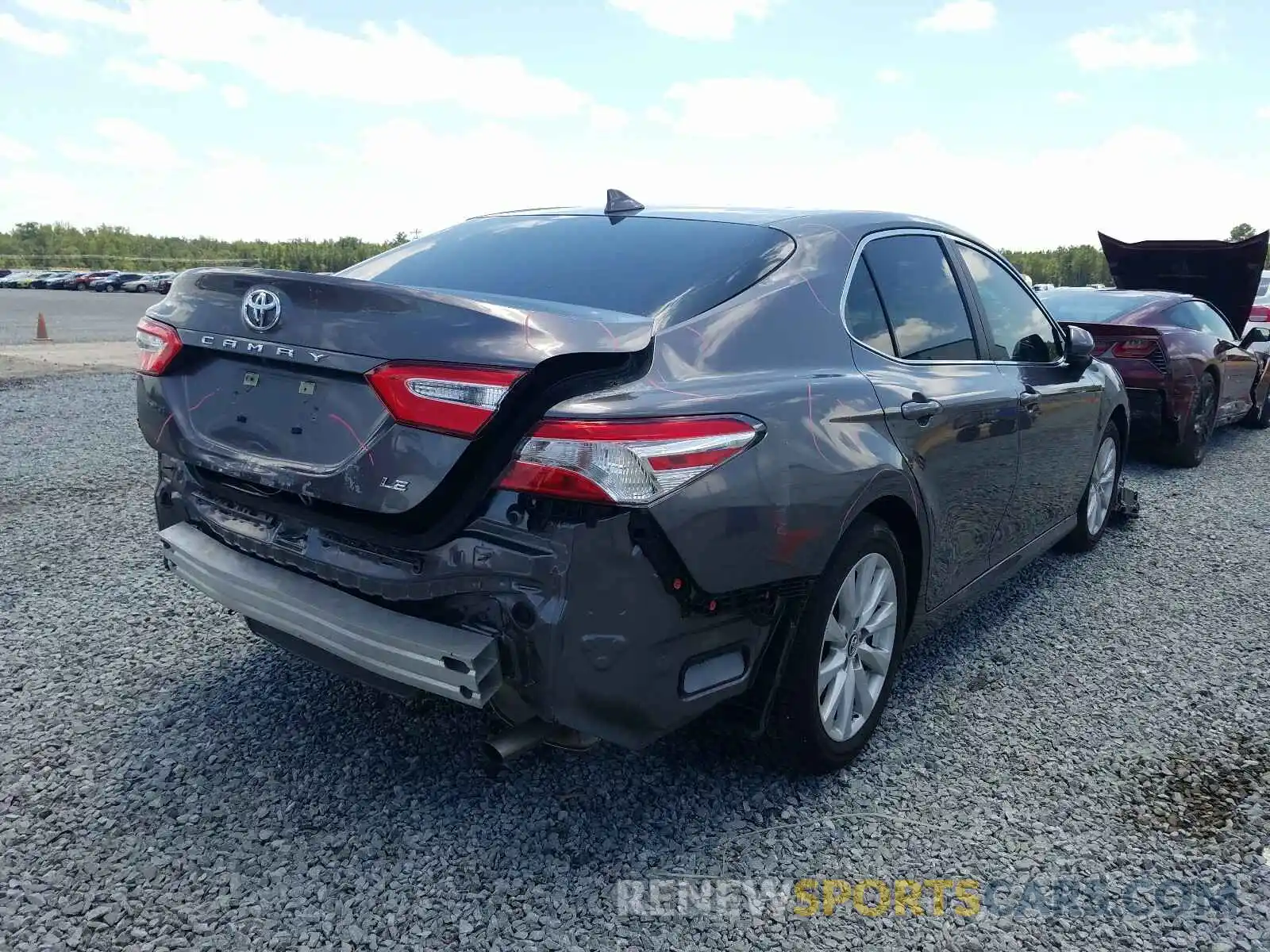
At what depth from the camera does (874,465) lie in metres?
2.77

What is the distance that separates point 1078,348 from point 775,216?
6.51ft

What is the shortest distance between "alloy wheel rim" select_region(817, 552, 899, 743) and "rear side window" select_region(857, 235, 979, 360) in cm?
78

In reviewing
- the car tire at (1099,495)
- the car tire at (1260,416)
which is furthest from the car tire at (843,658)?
the car tire at (1260,416)

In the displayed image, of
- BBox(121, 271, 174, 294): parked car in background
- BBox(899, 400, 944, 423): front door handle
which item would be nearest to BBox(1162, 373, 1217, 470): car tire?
BBox(899, 400, 944, 423): front door handle

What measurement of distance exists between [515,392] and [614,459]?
262 mm

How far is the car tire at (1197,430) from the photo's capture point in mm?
7680

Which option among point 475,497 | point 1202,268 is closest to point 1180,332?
point 1202,268

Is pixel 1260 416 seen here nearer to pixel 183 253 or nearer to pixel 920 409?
pixel 920 409

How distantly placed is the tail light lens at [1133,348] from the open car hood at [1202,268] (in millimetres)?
1972

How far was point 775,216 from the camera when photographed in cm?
320

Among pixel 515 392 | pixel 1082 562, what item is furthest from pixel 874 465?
pixel 1082 562

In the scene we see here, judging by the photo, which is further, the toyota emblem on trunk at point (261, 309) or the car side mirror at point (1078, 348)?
the car side mirror at point (1078, 348)

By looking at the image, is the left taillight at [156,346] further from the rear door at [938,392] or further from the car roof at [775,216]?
the rear door at [938,392]

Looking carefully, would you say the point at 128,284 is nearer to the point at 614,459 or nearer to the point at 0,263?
the point at 0,263
